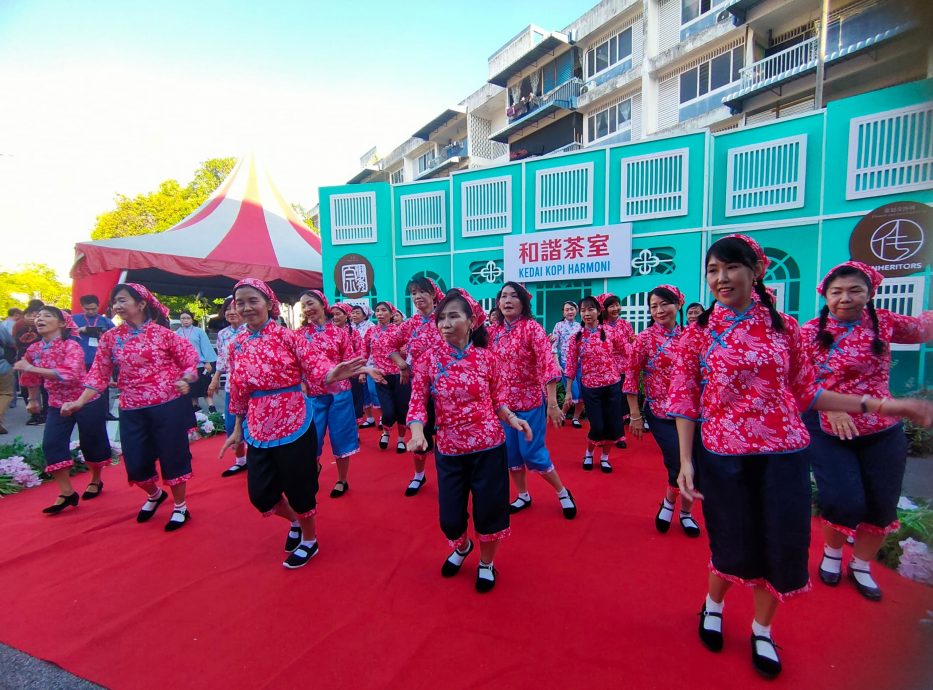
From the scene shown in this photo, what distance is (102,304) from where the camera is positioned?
830 centimetres

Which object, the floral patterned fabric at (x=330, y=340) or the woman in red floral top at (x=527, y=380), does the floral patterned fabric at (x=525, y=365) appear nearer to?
the woman in red floral top at (x=527, y=380)

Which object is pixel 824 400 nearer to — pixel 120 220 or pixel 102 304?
pixel 102 304

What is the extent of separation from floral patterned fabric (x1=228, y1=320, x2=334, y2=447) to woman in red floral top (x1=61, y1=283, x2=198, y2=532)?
113 centimetres

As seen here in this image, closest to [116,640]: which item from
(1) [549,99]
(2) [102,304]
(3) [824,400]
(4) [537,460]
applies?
(4) [537,460]

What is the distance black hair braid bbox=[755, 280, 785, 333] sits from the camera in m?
1.93

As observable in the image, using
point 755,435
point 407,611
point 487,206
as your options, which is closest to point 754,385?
point 755,435

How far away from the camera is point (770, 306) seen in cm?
196

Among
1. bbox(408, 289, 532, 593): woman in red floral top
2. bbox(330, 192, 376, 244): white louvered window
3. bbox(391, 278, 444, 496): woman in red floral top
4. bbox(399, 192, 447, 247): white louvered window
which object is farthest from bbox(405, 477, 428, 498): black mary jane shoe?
bbox(330, 192, 376, 244): white louvered window

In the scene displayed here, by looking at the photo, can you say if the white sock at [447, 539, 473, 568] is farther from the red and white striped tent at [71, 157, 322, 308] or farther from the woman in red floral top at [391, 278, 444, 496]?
the red and white striped tent at [71, 157, 322, 308]

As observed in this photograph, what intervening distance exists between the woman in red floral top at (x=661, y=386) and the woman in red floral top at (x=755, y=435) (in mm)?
1221

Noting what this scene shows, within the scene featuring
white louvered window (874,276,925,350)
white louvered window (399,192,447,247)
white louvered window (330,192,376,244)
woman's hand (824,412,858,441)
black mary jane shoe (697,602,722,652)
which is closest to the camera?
black mary jane shoe (697,602,722,652)

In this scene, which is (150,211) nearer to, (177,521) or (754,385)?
(177,521)

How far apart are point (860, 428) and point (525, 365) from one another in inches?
79.2

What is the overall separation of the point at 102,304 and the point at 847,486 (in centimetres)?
1061
